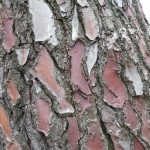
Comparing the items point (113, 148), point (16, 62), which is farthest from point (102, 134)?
point (16, 62)

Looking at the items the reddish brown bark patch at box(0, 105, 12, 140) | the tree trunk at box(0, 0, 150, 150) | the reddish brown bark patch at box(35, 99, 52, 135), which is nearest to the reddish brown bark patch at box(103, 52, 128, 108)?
the tree trunk at box(0, 0, 150, 150)

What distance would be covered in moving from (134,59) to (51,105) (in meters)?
0.24

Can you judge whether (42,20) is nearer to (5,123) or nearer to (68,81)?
(68,81)

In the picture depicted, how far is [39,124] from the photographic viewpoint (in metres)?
0.98

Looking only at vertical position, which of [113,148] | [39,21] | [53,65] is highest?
[39,21]

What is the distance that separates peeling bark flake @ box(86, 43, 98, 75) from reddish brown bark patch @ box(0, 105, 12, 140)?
0.76 ft

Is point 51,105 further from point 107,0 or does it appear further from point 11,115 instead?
point 107,0

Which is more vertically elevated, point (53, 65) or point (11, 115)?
point (53, 65)

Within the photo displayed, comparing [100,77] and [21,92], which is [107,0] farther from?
[21,92]

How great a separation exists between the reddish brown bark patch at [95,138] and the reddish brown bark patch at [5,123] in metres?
0.19

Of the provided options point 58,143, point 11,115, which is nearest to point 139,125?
point 58,143

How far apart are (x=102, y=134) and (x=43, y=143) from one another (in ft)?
0.46

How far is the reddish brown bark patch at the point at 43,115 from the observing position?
0.98 metres

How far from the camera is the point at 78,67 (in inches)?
39.8
